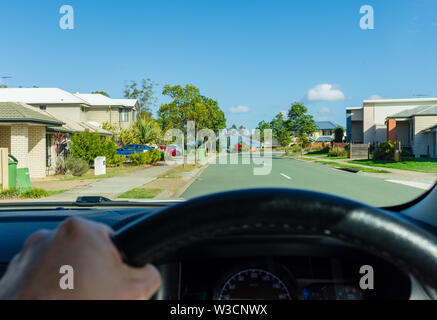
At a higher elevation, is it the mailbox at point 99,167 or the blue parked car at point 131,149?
the blue parked car at point 131,149

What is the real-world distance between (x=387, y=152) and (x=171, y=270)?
15.4 m

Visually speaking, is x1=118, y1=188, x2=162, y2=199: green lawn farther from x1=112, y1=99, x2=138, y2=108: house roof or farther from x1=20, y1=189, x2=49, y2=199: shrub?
x1=112, y1=99, x2=138, y2=108: house roof

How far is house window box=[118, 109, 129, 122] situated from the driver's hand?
1713 inches

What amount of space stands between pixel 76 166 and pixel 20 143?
280 centimetres

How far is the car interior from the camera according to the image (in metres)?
0.88

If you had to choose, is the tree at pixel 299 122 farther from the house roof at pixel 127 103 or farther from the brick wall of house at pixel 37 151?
the brick wall of house at pixel 37 151

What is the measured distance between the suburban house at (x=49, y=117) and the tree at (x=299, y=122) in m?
21.6

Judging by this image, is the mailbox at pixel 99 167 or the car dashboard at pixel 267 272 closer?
the car dashboard at pixel 267 272

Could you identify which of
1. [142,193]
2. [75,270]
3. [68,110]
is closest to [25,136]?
[142,193]

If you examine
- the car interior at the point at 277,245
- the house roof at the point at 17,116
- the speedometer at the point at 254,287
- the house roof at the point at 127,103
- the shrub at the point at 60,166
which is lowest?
the shrub at the point at 60,166

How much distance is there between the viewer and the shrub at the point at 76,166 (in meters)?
19.8

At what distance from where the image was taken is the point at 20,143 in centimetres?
1886

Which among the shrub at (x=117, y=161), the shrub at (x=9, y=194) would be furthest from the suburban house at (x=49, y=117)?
the shrub at (x=9, y=194)
